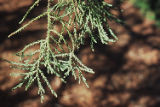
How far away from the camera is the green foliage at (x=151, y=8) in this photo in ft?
20.2

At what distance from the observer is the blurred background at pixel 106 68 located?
3.96 meters

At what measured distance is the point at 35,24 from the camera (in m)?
5.33

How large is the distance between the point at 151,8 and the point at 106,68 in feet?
9.46

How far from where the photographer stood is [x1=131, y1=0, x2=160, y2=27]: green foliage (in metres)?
6.15

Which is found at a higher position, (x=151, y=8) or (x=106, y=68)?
(x=151, y=8)

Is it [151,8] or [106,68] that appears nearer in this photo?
[106,68]

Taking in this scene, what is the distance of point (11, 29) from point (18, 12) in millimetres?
767

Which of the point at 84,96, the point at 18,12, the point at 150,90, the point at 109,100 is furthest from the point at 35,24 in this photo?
the point at 150,90

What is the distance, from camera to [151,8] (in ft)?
20.7

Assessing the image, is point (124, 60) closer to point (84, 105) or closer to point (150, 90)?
point (150, 90)

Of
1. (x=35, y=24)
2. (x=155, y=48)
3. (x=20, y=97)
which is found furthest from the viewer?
(x=155, y=48)

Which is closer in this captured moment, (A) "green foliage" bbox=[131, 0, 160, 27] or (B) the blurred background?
→ (B) the blurred background

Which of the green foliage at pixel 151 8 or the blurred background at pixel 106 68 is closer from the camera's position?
the blurred background at pixel 106 68

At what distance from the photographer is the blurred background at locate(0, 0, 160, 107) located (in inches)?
156
